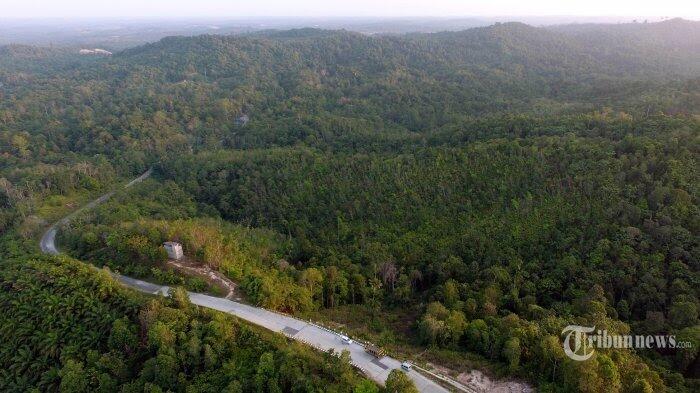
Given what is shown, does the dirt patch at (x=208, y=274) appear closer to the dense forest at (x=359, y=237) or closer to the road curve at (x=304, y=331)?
the dense forest at (x=359, y=237)

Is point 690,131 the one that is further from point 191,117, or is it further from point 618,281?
point 191,117

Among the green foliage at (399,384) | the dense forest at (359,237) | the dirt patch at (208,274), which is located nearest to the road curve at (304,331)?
the dirt patch at (208,274)

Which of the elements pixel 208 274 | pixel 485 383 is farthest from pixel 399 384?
pixel 208 274

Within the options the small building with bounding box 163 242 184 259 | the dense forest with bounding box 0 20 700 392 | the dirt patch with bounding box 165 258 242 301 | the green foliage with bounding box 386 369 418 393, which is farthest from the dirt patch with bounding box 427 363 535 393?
the small building with bounding box 163 242 184 259

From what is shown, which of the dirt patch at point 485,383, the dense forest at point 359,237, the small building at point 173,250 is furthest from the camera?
the small building at point 173,250

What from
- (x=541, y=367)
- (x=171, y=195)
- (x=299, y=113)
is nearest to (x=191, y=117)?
(x=299, y=113)

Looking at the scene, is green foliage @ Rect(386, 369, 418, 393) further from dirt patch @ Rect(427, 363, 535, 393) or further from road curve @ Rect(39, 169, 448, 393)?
dirt patch @ Rect(427, 363, 535, 393)

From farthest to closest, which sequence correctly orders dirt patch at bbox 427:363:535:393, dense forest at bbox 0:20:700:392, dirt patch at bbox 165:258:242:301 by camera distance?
dirt patch at bbox 165:258:242:301 → dense forest at bbox 0:20:700:392 → dirt patch at bbox 427:363:535:393
